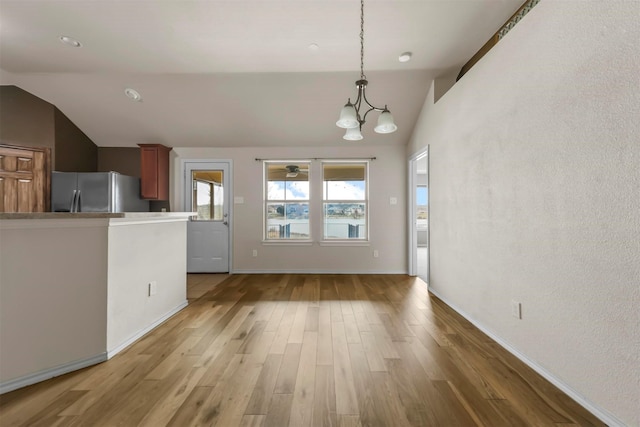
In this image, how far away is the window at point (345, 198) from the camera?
15.6 ft

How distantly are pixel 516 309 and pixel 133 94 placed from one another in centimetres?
515

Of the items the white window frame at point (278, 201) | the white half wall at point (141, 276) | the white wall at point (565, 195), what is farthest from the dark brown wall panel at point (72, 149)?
the white wall at point (565, 195)

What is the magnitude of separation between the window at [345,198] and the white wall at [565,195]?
2.31m

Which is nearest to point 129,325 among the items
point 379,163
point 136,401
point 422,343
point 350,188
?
point 136,401

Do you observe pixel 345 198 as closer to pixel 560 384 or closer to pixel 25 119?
pixel 560 384

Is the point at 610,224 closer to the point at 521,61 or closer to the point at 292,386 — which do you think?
the point at 521,61

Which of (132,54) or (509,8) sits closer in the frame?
(509,8)

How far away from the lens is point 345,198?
Result: 475cm

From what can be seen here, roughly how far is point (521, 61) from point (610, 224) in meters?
1.29

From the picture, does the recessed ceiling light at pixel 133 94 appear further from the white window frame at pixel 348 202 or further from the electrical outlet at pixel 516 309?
the electrical outlet at pixel 516 309

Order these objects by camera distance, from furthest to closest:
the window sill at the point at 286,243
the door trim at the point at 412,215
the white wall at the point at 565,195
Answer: the window sill at the point at 286,243
the door trim at the point at 412,215
the white wall at the point at 565,195

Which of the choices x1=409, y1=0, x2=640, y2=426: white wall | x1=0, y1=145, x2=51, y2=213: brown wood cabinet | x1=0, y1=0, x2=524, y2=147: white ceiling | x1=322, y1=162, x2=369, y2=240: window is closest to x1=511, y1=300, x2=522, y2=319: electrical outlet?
x1=409, y1=0, x2=640, y2=426: white wall

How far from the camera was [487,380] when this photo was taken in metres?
1.67

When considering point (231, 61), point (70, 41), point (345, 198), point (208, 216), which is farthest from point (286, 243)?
point (70, 41)
